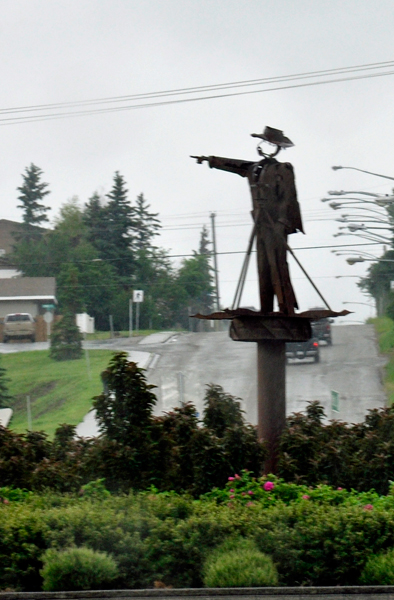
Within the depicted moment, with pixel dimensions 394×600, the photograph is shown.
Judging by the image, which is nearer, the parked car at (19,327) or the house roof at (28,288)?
the parked car at (19,327)

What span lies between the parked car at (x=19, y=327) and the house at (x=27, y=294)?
2.48m

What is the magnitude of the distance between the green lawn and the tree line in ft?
12.3

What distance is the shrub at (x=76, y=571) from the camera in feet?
24.6

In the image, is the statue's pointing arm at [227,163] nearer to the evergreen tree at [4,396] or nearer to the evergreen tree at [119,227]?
the evergreen tree at [4,396]

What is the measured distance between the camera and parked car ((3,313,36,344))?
5641 cm

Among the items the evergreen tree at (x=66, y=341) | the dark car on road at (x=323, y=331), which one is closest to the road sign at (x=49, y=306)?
the evergreen tree at (x=66, y=341)

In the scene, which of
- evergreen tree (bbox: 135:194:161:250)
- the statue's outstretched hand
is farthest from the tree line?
the statue's outstretched hand

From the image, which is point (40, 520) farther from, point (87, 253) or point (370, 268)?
point (87, 253)

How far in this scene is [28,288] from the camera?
2338 inches

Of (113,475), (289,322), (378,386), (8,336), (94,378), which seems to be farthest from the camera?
(8,336)

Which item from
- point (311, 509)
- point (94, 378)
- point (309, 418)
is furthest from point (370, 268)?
point (311, 509)

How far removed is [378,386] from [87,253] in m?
31.2

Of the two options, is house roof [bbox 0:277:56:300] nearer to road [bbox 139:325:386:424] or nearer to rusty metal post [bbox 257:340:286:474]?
road [bbox 139:325:386:424]

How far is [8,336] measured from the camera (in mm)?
56562
